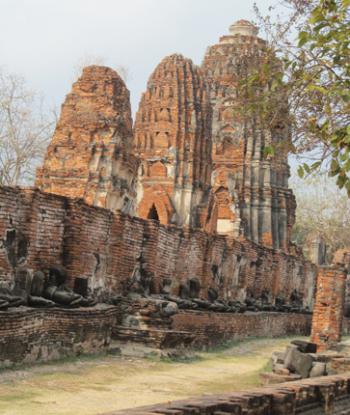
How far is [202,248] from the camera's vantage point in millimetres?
17766

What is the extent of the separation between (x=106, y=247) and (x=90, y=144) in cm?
499

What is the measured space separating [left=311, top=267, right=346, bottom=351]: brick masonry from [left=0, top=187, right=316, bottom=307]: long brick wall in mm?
2607

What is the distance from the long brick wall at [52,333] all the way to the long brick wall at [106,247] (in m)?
0.82

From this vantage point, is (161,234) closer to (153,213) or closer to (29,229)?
(29,229)

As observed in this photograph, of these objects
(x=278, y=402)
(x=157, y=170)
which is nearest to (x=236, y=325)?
(x=157, y=170)

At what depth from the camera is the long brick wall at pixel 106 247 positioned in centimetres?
1085

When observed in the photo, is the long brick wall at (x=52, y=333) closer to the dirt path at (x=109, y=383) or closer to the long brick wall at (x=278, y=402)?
the dirt path at (x=109, y=383)

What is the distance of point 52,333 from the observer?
33.2 feet

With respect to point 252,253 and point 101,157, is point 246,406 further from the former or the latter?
point 252,253

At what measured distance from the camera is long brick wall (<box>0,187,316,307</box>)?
35.6ft

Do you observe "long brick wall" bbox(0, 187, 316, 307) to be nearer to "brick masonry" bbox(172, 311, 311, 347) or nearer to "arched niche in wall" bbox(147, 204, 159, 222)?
"brick masonry" bbox(172, 311, 311, 347)

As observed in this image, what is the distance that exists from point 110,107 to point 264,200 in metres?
16.9

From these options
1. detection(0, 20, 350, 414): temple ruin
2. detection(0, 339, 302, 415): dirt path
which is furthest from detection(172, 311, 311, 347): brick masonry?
detection(0, 339, 302, 415): dirt path

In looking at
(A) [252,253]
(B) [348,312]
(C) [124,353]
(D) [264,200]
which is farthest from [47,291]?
(D) [264,200]
